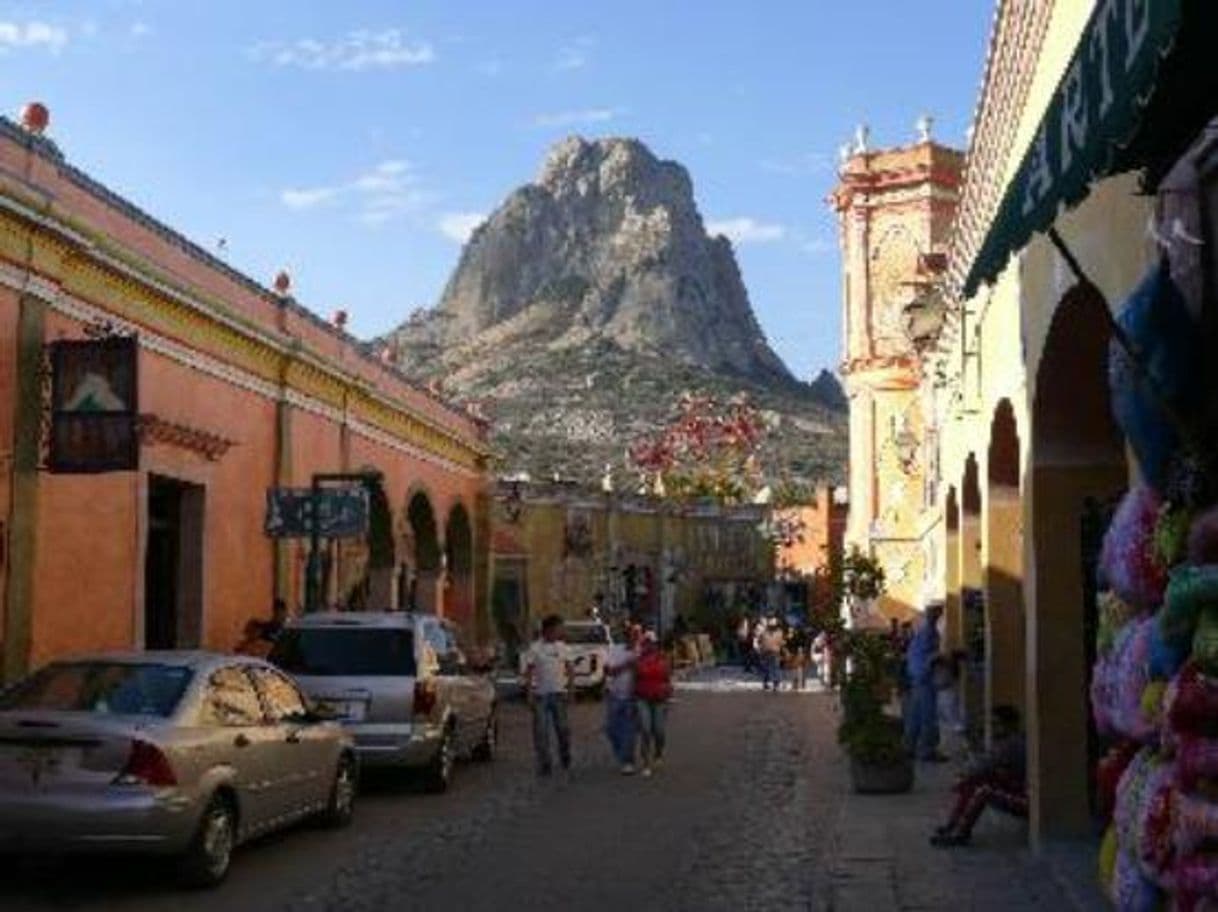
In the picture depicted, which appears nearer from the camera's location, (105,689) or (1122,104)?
(1122,104)

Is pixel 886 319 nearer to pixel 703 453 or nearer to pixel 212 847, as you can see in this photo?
pixel 212 847

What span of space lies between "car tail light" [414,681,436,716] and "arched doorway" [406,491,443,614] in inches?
690

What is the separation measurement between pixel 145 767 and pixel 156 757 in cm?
9

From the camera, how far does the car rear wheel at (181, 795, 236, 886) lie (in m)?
10.2

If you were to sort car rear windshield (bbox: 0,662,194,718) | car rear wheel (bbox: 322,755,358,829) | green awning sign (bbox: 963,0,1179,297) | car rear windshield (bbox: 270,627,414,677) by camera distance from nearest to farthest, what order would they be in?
green awning sign (bbox: 963,0,1179,297), car rear windshield (bbox: 0,662,194,718), car rear wheel (bbox: 322,755,358,829), car rear windshield (bbox: 270,627,414,677)

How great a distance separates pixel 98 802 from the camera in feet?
31.7

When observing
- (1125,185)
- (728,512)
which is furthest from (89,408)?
(728,512)

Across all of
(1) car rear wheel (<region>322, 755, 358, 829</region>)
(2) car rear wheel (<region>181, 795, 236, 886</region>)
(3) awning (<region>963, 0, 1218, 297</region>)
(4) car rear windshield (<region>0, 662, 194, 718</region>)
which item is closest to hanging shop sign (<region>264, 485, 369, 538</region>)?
(1) car rear wheel (<region>322, 755, 358, 829</region>)

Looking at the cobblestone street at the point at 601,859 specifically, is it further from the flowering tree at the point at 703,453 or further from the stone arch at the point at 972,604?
the flowering tree at the point at 703,453

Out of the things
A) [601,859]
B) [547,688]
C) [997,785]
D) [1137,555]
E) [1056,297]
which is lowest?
[601,859]

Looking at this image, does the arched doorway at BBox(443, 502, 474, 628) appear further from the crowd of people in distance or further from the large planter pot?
the large planter pot

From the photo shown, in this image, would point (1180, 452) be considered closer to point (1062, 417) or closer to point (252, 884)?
point (1062, 417)

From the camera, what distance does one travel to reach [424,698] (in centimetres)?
1552

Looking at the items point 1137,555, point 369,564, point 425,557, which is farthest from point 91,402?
point 425,557
